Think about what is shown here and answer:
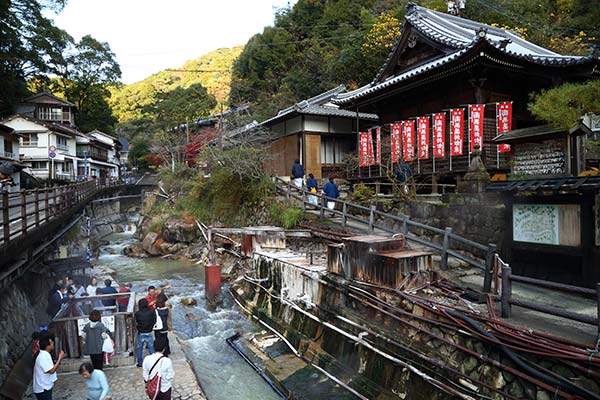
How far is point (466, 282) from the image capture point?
10383mm

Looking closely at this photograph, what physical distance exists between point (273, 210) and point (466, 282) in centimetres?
1159

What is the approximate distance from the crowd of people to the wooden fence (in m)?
0.15

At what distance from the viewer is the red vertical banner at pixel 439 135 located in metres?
18.3

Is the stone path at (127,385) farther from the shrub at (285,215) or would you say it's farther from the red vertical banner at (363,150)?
the red vertical banner at (363,150)

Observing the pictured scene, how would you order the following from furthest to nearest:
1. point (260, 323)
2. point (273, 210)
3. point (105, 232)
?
point (105, 232) → point (273, 210) → point (260, 323)

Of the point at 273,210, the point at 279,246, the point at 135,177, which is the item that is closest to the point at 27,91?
the point at 135,177

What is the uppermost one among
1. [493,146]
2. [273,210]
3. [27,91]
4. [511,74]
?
[27,91]

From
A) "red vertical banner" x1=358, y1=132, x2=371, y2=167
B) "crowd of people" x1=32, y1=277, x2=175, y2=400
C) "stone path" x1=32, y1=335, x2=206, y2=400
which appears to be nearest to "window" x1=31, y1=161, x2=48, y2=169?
"red vertical banner" x1=358, y1=132, x2=371, y2=167

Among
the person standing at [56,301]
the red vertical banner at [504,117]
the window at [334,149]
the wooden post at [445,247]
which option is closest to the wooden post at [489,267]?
the wooden post at [445,247]

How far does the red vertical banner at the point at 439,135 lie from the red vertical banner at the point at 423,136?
2.18 ft

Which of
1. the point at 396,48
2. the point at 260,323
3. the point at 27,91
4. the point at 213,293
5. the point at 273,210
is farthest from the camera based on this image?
the point at 27,91

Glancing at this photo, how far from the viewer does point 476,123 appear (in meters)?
17.0

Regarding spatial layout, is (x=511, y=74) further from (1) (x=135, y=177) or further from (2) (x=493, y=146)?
(1) (x=135, y=177)

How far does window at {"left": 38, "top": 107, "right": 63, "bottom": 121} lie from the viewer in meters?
50.5
